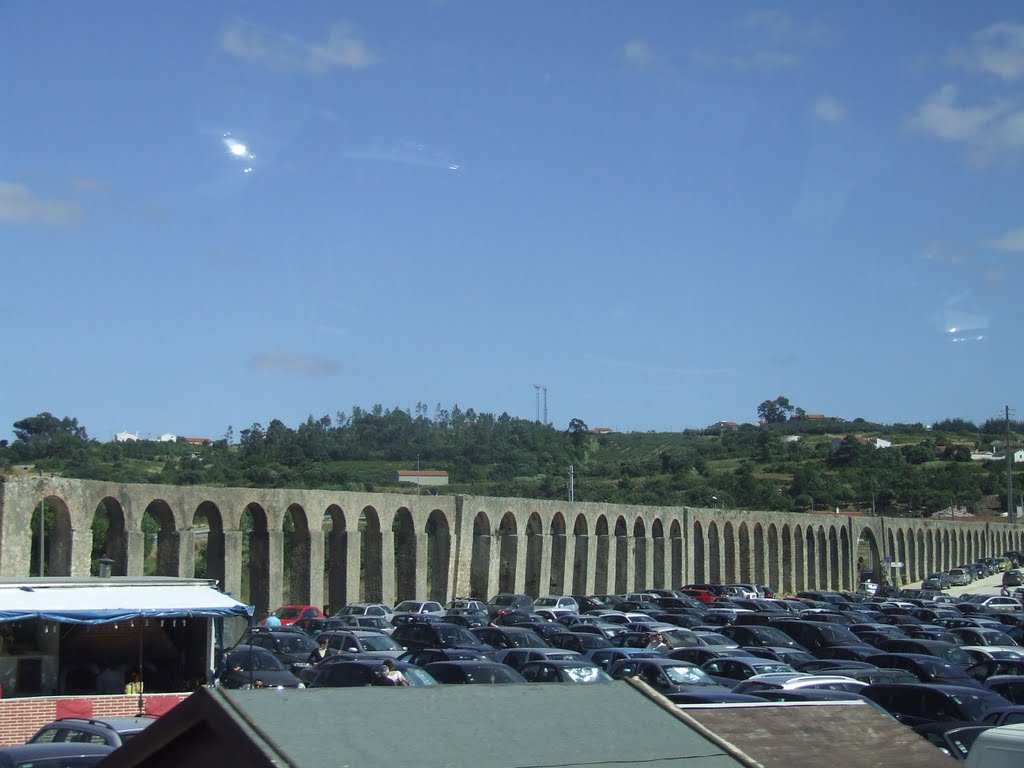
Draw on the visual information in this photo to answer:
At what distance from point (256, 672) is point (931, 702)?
1057 centimetres

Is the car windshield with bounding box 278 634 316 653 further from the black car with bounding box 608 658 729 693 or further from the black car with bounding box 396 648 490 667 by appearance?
the black car with bounding box 608 658 729 693

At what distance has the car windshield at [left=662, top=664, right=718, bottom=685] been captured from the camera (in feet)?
58.7

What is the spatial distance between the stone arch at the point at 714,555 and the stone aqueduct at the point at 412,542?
9 centimetres

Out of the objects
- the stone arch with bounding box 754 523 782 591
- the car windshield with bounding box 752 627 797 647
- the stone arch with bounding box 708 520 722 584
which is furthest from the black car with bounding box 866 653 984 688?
the stone arch with bounding box 754 523 782 591

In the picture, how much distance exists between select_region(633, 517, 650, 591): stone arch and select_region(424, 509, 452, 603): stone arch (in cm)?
1536

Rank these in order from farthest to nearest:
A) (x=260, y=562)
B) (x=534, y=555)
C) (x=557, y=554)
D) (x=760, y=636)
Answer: (x=557, y=554), (x=534, y=555), (x=260, y=562), (x=760, y=636)

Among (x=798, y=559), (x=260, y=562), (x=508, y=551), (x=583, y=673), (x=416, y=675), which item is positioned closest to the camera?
(x=416, y=675)

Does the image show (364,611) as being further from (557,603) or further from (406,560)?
(406,560)

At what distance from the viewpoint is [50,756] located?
901 cm

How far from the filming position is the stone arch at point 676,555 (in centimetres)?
6106

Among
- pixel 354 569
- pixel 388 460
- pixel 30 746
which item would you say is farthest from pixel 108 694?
pixel 388 460

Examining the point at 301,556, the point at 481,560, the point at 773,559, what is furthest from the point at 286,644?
the point at 773,559

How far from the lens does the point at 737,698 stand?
1393cm

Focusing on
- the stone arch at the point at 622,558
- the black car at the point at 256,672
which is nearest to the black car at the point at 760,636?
the black car at the point at 256,672
